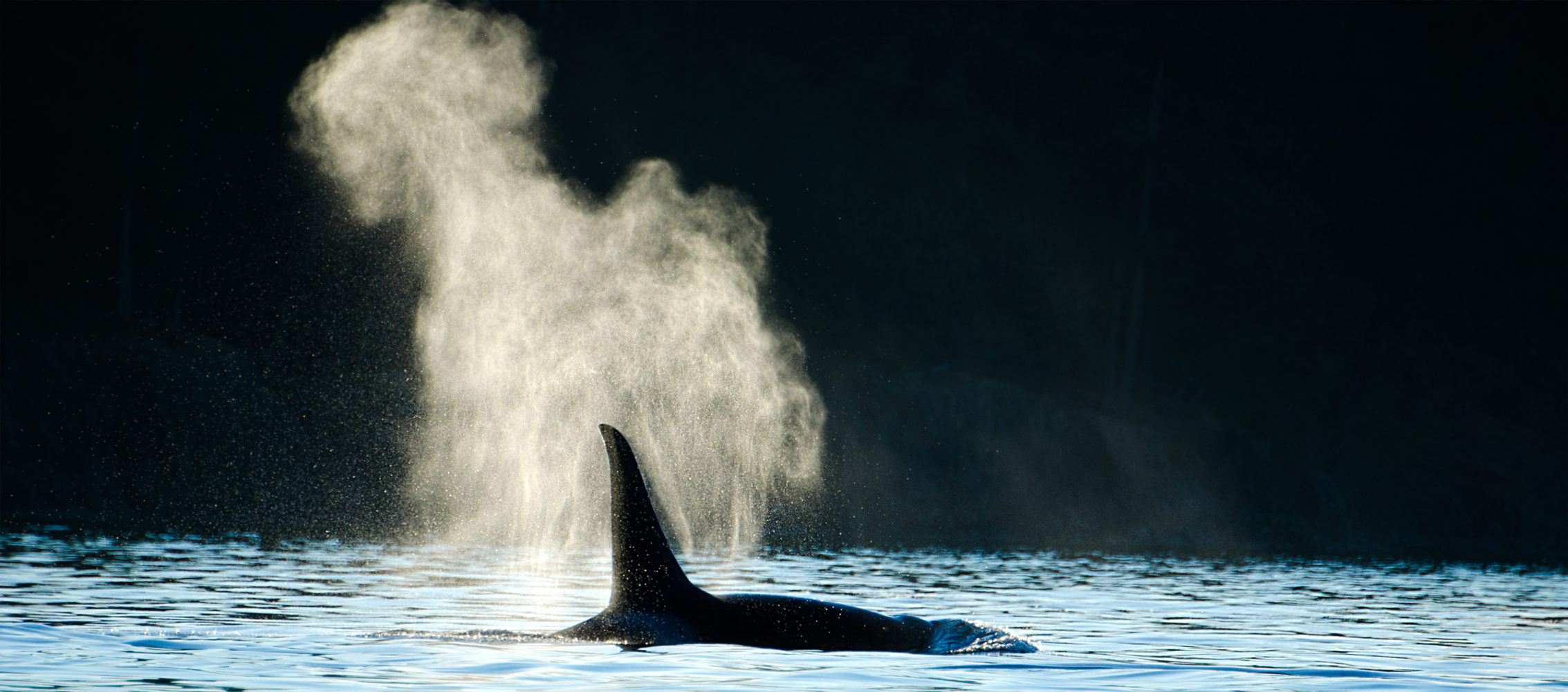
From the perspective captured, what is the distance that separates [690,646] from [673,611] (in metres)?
0.28

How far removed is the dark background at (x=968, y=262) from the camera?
39.8 m

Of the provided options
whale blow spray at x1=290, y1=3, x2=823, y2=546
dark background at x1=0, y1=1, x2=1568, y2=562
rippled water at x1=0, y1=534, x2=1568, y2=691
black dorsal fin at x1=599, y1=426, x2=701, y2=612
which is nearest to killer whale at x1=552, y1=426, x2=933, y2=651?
black dorsal fin at x1=599, y1=426, x2=701, y2=612

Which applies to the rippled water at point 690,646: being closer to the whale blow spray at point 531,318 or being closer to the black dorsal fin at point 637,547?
the black dorsal fin at point 637,547

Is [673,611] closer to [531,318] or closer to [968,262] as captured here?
[531,318]

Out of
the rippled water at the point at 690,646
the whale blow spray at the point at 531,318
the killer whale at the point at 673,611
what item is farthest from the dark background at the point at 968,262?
the killer whale at the point at 673,611

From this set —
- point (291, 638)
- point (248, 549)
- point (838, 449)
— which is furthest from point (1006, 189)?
point (291, 638)

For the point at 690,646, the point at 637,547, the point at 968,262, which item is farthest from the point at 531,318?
the point at 968,262

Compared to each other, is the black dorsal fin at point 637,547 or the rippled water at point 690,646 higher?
the black dorsal fin at point 637,547

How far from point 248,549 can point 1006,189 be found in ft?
138

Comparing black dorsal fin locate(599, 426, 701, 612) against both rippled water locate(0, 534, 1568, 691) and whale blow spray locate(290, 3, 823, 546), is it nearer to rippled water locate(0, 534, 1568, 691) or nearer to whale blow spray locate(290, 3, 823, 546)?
rippled water locate(0, 534, 1568, 691)

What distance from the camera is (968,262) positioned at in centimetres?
6009

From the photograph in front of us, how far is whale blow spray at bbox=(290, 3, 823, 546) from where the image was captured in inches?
1308

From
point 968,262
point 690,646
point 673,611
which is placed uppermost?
point 968,262

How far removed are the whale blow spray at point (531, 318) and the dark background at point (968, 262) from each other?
1.27 metres
